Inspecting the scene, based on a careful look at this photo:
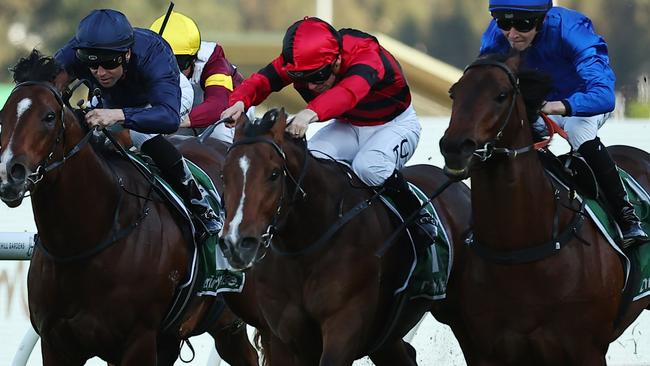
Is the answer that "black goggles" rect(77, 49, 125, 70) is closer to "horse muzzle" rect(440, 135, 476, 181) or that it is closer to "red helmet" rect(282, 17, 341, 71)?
"red helmet" rect(282, 17, 341, 71)

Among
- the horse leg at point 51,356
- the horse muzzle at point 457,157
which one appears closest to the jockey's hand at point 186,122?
the horse leg at point 51,356

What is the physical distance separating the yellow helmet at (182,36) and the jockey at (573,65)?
2390 millimetres

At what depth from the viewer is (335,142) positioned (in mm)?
6719

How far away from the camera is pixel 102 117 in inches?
243

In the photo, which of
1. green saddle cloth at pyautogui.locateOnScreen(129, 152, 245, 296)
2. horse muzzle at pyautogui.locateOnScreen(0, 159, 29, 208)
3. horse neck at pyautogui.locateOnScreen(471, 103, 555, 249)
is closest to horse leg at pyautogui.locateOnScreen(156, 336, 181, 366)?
green saddle cloth at pyautogui.locateOnScreen(129, 152, 245, 296)

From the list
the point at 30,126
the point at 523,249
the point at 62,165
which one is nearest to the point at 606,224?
the point at 523,249

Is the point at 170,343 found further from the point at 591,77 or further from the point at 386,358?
the point at 591,77

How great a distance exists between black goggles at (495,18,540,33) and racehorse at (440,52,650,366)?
409mm

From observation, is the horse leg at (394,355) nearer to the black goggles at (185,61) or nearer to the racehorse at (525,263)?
the racehorse at (525,263)

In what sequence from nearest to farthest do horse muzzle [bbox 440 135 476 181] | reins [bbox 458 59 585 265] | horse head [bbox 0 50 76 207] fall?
horse muzzle [bbox 440 135 476 181] < reins [bbox 458 59 585 265] < horse head [bbox 0 50 76 207]

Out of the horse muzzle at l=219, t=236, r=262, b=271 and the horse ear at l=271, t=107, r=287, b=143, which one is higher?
the horse ear at l=271, t=107, r=287, b=143

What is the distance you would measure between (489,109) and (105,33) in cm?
195

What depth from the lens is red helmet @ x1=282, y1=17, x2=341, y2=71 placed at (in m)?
6.20

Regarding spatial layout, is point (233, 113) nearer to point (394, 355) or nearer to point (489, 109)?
point (489, 109)
